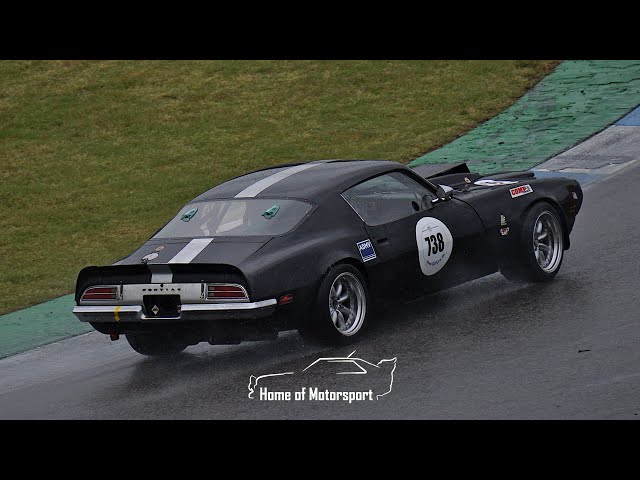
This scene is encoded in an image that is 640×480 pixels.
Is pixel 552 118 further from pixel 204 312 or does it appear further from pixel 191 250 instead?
pixel 204 312

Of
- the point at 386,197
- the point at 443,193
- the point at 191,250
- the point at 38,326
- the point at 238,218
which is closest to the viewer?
the point at 191,250

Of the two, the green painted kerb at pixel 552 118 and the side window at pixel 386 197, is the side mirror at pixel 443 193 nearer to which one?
the side window at pixel 386 197

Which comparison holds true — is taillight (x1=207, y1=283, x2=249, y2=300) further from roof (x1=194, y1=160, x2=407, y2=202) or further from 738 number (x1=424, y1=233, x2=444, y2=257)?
738 number (x1=424, y1=233, x2=444, y2=257)

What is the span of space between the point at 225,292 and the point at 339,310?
3.16ft

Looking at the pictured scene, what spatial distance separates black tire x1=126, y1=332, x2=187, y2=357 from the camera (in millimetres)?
8742

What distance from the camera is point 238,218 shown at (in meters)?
8.89

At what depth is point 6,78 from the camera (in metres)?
21.5

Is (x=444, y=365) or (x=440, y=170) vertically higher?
(x=440, y=170)

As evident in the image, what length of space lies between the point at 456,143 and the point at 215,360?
832cm

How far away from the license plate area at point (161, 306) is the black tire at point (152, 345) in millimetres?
482

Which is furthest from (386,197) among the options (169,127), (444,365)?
(169,127)

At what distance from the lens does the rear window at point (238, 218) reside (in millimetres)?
8648

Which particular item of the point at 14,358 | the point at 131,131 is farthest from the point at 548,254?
the point at 131,131
